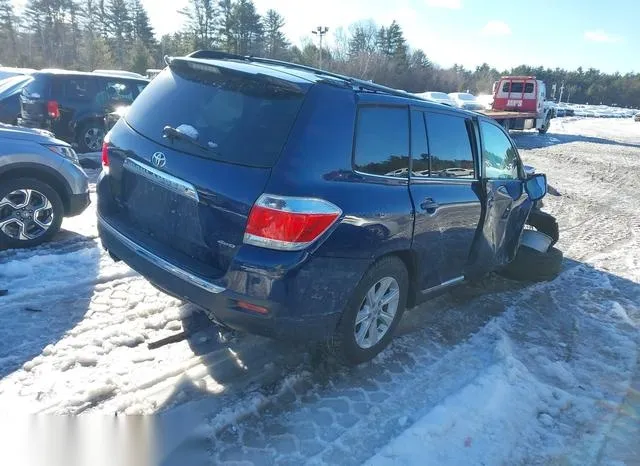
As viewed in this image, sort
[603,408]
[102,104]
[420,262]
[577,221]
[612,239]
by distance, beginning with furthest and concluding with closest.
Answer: [102,104], [577,221], [612,239], [420,262], [603,408]

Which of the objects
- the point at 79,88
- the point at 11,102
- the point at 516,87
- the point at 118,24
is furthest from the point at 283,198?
the point at 118,24

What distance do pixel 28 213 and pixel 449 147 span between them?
4.26 metres

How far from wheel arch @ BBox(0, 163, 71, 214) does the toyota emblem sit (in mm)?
2664

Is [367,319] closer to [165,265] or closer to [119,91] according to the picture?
[165,265]

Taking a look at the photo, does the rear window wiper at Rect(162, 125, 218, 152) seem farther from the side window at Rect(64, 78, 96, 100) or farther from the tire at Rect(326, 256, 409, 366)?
the side window at Rect(64, 78, 96, 100)

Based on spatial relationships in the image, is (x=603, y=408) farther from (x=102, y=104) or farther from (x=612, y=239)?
(x=102, y=104)

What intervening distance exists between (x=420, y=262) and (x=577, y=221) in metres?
6.37

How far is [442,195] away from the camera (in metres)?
3.81

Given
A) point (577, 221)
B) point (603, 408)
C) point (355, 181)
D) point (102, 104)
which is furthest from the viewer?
point (102, 104)

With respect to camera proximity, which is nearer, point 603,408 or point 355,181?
point 355,181

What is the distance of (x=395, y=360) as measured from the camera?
12.4 ft

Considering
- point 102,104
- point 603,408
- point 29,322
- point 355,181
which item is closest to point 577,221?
point 603,408

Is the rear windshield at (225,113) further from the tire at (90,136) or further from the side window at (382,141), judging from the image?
the tire at (90,136)

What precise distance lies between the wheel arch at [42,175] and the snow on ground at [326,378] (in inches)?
26.4
